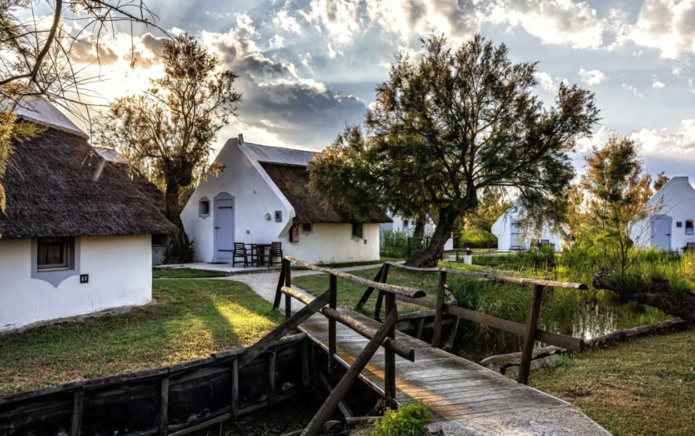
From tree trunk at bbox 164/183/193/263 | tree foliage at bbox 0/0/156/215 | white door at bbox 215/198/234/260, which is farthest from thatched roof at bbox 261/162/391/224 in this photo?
tree foliage at bbox 0/0/156/215

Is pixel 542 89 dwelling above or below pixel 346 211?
above

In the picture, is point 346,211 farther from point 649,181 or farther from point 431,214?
point 649,181

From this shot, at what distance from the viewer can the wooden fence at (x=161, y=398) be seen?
4566mm

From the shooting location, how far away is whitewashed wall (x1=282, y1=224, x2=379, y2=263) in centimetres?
1823

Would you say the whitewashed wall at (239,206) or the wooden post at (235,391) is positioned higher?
the whitewashed wall at (239,206)

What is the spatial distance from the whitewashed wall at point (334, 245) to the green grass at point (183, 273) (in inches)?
126

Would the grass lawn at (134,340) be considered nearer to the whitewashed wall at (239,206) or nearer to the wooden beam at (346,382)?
the wooden beam at (346,382)

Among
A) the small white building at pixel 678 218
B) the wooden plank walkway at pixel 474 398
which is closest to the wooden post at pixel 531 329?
the wooden plank walkway at pixel 474 398

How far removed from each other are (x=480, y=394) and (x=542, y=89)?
13.1 meters

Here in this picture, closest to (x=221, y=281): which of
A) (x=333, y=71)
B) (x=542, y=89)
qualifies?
(x=333, y=71)

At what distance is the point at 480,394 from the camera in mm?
4516

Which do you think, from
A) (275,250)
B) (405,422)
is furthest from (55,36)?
(275,250)

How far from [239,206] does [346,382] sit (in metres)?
15.1

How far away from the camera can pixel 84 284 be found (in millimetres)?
9273
